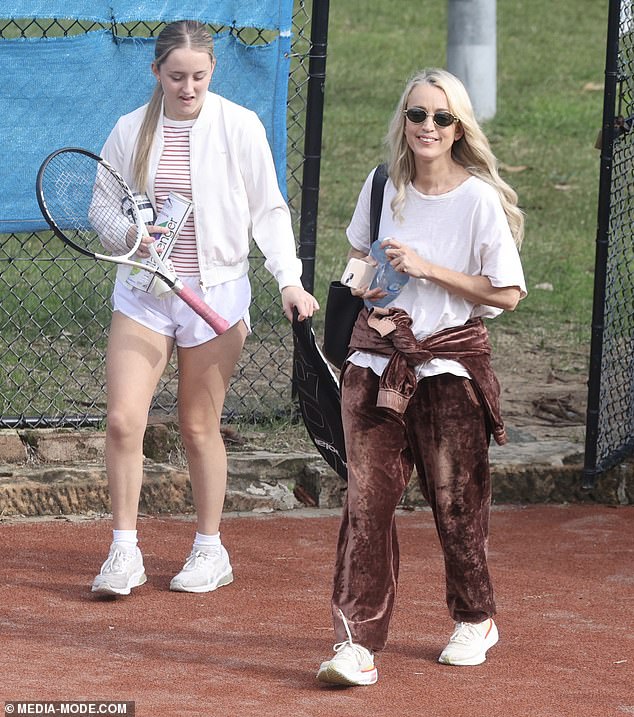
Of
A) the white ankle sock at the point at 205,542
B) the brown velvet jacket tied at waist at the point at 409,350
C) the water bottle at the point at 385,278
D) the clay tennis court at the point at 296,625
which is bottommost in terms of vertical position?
the clay tennis court at the point at 296,625

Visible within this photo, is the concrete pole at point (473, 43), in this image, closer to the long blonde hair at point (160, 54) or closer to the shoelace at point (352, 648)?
the long blonde hair at point (160, 54)

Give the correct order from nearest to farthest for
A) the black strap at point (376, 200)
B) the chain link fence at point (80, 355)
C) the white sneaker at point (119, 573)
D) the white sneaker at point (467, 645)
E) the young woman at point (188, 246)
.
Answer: the black strap at point (376, 200) → the white sneaker at point (467, 645) → the young woman at point (188, 246) → the white sneaker at point (119, 573) → the chain link fence at point (80, 355)

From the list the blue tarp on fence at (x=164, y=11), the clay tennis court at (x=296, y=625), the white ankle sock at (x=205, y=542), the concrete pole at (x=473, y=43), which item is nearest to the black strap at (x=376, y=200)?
the clay tennis court at (x=296, y=625)

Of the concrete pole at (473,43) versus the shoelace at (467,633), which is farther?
the concrete pole at (473,43)

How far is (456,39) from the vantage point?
16609mm

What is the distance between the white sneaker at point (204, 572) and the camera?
217 inches

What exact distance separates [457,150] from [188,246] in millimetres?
1178

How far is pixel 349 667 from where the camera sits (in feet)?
14.6

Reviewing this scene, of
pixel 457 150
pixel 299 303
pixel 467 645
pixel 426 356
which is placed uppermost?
pixel 457 150

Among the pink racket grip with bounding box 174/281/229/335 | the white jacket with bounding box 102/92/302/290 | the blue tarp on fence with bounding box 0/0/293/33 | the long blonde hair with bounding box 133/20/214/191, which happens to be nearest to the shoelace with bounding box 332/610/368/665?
the pink racket grip with bounding box 174/281/229/335

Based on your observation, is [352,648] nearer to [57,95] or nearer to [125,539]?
[125,539]

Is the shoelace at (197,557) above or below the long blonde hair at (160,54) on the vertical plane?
below

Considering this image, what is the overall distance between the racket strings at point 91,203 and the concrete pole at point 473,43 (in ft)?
34.3

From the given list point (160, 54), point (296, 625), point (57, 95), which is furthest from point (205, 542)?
point (57, 95)
